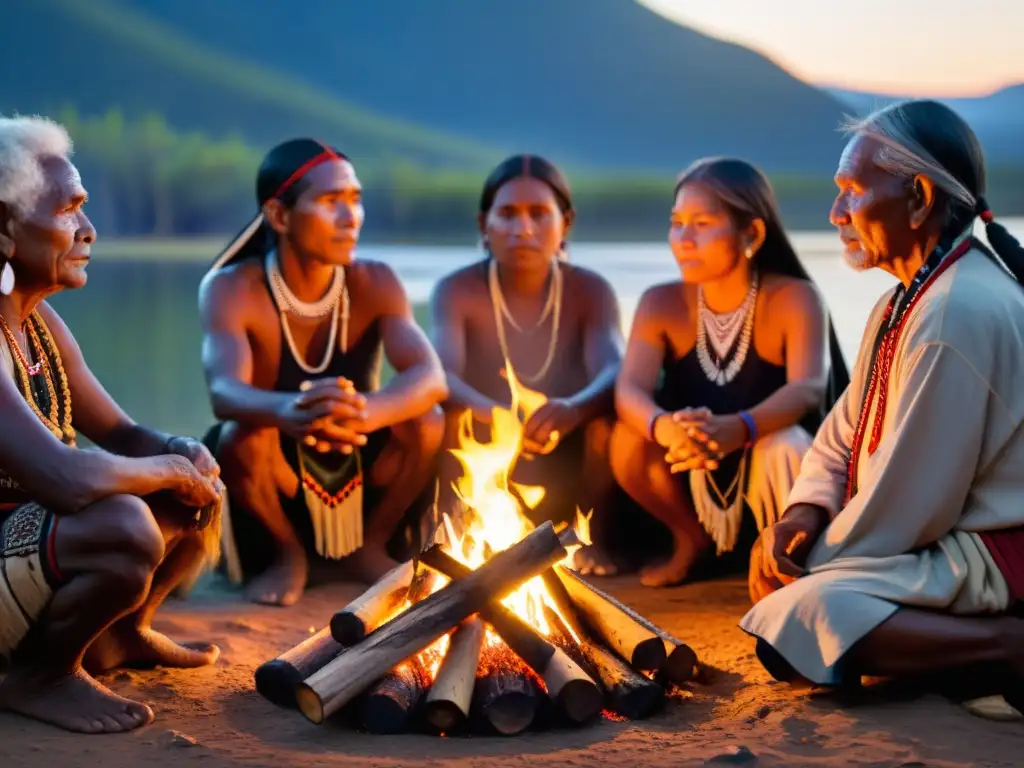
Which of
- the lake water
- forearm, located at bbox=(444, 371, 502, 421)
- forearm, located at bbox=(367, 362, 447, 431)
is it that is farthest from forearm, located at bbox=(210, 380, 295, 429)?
the lake water

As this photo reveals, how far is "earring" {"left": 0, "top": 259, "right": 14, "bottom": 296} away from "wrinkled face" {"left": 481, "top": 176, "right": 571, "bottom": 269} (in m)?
2.37

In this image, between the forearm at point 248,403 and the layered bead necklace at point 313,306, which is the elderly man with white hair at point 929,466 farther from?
the layered bead necklace at point 313,306

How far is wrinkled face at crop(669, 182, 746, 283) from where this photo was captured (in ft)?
15.6

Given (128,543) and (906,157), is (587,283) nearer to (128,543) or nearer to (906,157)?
(906,157)

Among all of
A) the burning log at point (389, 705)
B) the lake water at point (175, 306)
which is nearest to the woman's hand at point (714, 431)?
the burning log at point (389, 705)

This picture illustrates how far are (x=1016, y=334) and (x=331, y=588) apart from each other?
2.84 metres

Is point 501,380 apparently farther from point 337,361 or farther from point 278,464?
point 278,464

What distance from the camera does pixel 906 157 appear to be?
3.41 meters

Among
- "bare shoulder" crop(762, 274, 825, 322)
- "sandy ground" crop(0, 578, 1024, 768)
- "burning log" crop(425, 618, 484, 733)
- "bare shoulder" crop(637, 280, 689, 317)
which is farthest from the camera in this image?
"bare shoulder" crop(637, 280, 689, 317)

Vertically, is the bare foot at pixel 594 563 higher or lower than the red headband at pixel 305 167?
lower

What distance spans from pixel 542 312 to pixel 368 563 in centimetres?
135

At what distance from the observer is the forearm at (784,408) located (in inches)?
181

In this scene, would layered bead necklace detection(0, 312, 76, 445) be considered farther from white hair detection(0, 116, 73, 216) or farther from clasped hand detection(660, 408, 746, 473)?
clasped hand detection(660, 408, 746, 473)

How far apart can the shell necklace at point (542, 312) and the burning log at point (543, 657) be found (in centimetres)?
197
